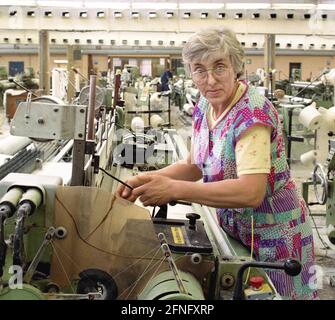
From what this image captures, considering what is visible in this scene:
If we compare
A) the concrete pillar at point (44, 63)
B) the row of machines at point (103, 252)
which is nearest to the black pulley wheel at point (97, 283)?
the row of machines at point (103, 252)

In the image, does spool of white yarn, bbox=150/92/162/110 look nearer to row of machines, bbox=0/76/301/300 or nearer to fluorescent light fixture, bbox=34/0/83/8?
fluorescent light fixture, bbox=34/0/83/8

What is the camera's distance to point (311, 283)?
1645 millimetres

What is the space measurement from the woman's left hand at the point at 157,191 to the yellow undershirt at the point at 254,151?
0.19 meters

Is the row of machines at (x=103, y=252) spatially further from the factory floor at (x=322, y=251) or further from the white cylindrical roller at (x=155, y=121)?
the white cylindrical roller at (x=155, y=121)

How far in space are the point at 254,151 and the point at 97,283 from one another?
0.51 meters

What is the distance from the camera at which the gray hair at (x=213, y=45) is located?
1.35 m

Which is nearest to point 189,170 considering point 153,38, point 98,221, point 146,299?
point 98,221

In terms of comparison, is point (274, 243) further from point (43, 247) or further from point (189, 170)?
point (43, 247)

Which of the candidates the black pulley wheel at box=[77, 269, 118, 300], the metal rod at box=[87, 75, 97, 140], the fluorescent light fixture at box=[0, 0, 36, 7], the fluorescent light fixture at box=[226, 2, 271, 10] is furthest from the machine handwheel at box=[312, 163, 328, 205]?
the fluorescent light fixture at box=[0, 0, 36, 7]

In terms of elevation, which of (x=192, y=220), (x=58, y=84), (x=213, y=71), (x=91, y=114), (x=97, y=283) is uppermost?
(x=58, y=84)

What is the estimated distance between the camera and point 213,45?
1.35 metres

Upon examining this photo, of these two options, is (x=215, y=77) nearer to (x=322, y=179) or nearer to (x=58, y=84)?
(x=322, y=179)

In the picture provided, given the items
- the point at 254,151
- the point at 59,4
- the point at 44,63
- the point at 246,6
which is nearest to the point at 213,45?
the point at 254,151

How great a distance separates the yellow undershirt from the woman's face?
0.43 ft
